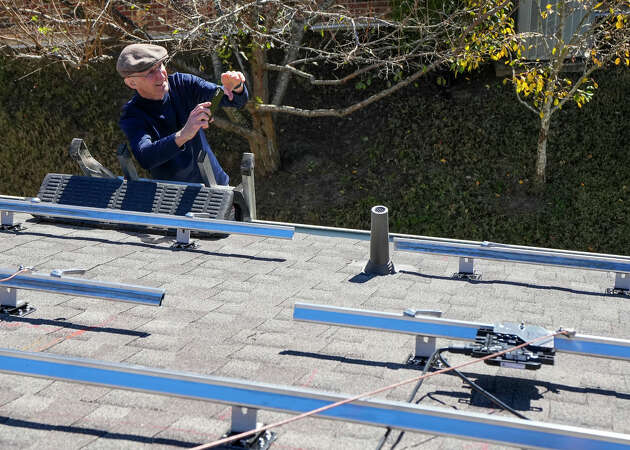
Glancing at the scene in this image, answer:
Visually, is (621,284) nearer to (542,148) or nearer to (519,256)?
(519,256)

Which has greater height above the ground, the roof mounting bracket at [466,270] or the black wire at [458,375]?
the roof mounting bracket at [466,270]

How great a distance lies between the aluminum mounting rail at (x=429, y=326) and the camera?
145 inches

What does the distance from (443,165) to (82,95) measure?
8.43 metres

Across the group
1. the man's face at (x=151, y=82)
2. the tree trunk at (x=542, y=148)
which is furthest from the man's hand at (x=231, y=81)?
the tree trunk at (x=542, y=148)

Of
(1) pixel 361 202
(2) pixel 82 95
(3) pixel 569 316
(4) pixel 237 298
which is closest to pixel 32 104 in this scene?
(2) pixel 82 95

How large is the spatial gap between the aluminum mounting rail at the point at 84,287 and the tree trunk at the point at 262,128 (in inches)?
349

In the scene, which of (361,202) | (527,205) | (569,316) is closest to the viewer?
(569,316)

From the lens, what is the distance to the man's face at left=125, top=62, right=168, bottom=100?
21.6ft

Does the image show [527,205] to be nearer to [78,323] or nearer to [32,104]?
[78,323]

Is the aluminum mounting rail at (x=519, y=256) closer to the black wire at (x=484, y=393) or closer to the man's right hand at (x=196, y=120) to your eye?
the man's right hand at (x=196, y=120)

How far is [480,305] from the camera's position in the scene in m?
5.10

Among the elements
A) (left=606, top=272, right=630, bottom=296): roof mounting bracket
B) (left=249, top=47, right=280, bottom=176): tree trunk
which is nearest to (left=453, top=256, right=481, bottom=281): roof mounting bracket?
(left=606, top=272, right=630, bottom=296): roof mounting bracket

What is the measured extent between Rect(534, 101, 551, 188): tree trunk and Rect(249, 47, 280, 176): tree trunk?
480cm

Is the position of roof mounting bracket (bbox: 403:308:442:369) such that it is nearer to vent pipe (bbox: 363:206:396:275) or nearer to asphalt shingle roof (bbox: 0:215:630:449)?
asphalt shingle roof (bbox: 0:215:630:449)
